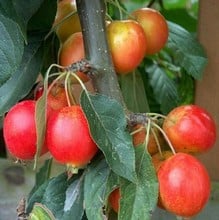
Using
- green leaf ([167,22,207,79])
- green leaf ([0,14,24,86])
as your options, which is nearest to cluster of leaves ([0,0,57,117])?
green leaf ([0,14,24,86])

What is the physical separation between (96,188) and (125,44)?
0.56 ft

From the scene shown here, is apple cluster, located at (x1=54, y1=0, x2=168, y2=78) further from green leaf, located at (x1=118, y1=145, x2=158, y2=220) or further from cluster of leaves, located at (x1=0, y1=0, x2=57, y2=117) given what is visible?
green leaf, located at (x1=118, y1=145, x2=158, y2=220)

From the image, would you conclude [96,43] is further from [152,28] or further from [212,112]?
[212,112]

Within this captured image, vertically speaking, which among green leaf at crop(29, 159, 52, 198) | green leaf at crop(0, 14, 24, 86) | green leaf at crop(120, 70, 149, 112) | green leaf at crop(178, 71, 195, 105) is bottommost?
green leaf at crop(29, 159, 52, 198)

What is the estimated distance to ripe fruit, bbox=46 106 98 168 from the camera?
24.7 inches

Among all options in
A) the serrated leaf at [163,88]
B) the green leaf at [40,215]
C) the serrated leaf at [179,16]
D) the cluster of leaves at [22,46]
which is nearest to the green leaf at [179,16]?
the serrated leaf at [179,16]

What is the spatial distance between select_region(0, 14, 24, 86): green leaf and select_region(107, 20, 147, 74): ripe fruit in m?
0.13

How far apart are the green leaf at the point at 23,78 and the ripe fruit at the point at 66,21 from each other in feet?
0.13

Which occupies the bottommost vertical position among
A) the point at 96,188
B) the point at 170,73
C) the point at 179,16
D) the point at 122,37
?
the point at 170,73

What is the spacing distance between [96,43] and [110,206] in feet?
0.59

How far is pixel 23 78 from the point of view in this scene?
742mm

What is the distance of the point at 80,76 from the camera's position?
72 cm

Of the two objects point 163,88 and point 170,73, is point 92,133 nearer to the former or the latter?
point 163,88

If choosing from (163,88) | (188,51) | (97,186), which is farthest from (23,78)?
(163,88)
